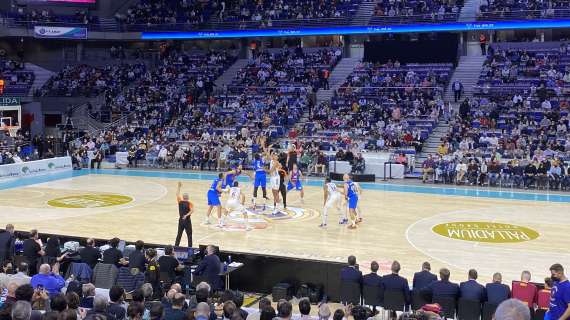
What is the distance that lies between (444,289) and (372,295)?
124cm

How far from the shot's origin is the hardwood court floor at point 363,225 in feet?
52.5

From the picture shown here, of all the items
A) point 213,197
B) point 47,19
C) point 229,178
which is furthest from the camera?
point 47,19

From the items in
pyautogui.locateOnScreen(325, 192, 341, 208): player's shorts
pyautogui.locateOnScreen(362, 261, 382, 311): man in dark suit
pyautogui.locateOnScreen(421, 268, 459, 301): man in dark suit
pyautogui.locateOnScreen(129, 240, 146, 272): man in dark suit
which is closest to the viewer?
pyautogui.locateOnScreen(421, 268, 459, 301): man in dark suit

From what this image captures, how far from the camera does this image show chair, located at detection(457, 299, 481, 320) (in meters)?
10.2

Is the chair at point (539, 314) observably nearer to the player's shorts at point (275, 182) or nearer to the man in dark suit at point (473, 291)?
the man in dark suit at point (473, 291)

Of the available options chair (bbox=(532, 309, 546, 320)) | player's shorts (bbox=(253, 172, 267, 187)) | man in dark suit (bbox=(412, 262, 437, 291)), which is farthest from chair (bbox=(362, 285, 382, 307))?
player's shorts (bbox=(253, 172, 267, 187))

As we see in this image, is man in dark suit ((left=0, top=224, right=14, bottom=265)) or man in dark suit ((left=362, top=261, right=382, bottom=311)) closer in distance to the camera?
man in dark suit ((left=362, top=261, right=382, bottom=311))

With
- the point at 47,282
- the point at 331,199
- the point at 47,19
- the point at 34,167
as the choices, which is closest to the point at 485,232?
the point at 331,199

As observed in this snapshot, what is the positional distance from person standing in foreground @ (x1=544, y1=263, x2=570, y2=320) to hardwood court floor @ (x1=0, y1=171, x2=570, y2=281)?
5368 millimetres

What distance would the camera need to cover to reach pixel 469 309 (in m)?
10.3

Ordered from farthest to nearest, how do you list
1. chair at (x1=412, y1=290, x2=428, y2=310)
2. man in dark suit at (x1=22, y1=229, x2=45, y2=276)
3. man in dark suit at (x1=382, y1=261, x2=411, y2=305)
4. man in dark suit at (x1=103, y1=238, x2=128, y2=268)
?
man in dark suit at (x1=22, y1=229, x2=45, y2=276)
man in dark suit at (x1=103, y1=238, x2=128, y2=268)
man in dark suit at (x1=382, y1=261, x2=411, y2=305)
chair at (x1=412, y1=290, x2=428, y2=310)

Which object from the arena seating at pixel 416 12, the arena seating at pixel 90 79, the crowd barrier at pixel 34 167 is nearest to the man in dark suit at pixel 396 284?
the crowd barrier at pixel 34 167

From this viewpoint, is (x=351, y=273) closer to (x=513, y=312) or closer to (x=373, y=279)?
(x=373, y=279)

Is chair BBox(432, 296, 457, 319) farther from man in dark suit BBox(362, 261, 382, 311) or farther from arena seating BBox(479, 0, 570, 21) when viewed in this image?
arena seating BBox(479, 0, 570, 21)
